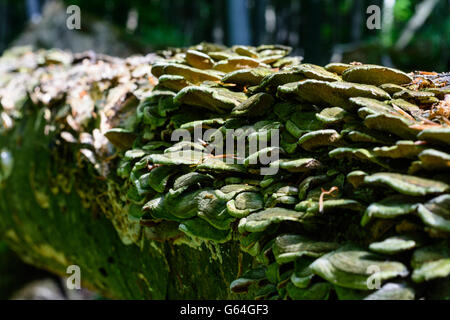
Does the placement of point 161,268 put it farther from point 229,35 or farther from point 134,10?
point 134,10

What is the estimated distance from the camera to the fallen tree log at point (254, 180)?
1078mm

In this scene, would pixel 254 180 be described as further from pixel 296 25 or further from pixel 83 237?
pixel 296 25

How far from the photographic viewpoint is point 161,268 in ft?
6.88

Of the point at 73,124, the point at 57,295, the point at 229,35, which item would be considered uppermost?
the point at 229,35

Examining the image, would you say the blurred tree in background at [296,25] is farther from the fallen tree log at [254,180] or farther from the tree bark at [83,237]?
the tree bark at [83,237]

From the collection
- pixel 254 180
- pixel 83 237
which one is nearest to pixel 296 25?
pixel 83 237

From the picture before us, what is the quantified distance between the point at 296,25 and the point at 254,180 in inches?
921

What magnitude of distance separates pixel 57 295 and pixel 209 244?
3454 millimetres

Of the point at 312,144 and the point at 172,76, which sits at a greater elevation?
the point at 172,76

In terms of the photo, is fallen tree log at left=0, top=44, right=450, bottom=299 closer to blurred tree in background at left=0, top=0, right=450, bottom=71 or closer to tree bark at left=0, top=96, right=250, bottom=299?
tree bark at left=0, top=96, right=250, bottom=299

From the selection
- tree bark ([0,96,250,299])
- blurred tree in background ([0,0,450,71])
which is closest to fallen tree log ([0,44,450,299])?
tree bark ([0,96,250,299])

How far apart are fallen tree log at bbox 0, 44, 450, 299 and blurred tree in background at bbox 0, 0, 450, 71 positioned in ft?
10.2

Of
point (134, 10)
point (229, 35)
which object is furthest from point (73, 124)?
point (134, 10)
